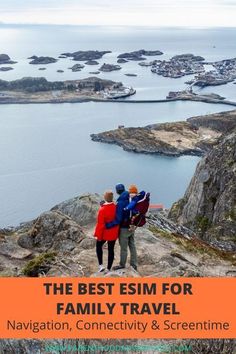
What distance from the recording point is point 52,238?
52.2 ft

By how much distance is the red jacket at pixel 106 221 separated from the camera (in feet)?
35.3

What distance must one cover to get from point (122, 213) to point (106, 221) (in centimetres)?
41

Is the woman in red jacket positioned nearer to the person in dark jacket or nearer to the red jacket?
the red jacket

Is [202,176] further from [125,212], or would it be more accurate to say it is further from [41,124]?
[41,124]

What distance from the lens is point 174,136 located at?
99625 mm

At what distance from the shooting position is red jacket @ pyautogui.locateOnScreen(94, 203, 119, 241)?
1075 cm

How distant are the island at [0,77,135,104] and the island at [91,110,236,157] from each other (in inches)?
1485

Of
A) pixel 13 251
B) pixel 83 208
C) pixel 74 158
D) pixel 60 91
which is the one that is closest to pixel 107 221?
pixel 13 251

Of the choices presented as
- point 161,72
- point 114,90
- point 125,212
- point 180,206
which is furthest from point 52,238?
point 161,72

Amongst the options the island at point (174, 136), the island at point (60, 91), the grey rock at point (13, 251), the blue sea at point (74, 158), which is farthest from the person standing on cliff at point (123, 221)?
the island at point (60, 91)

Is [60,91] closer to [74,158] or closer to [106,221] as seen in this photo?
[74,158]

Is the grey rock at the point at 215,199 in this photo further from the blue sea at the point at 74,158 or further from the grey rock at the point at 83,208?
the blue sea at the point at 74,158

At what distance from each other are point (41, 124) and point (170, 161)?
40.5 m

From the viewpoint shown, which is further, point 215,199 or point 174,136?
point 174,136
